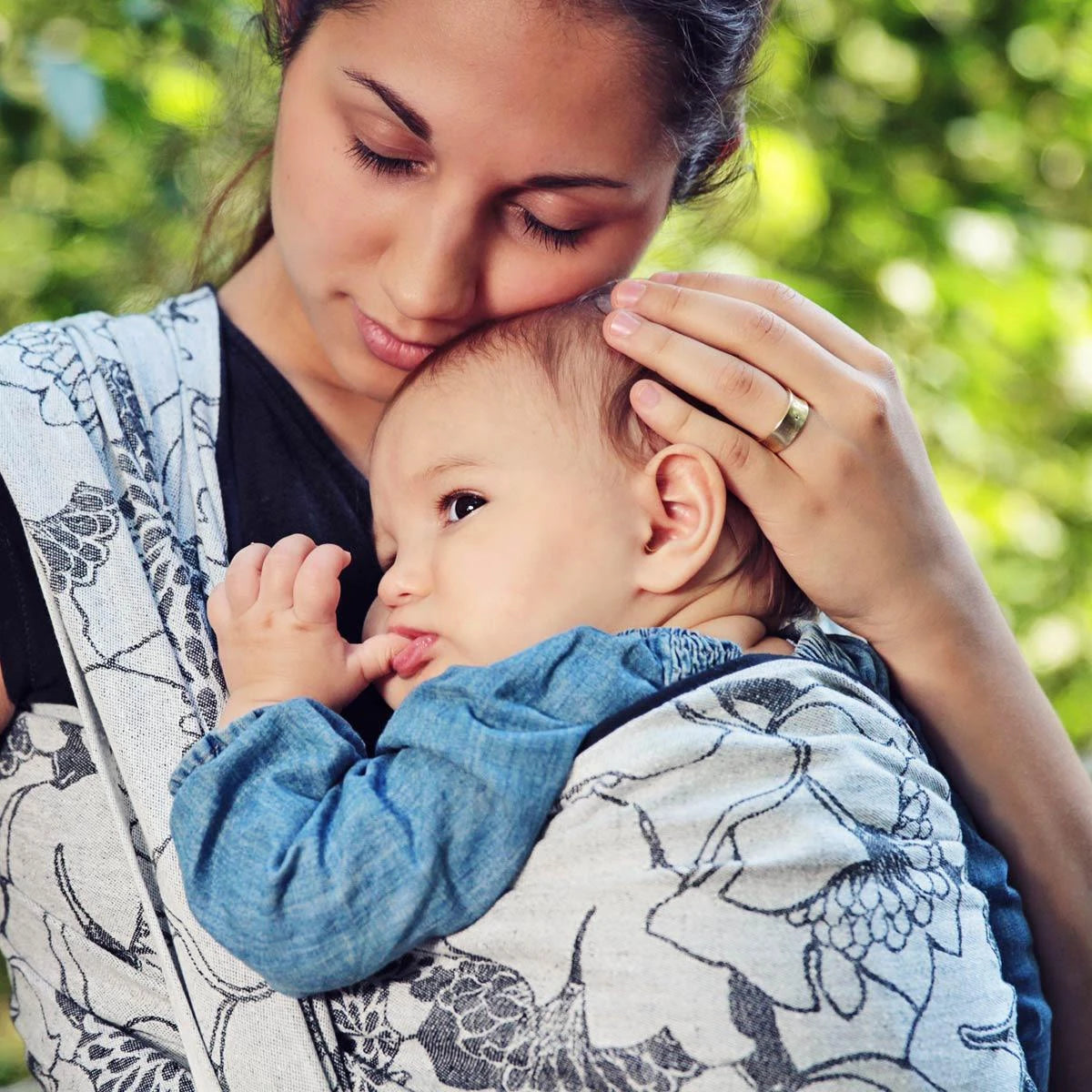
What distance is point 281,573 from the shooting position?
4.10ft

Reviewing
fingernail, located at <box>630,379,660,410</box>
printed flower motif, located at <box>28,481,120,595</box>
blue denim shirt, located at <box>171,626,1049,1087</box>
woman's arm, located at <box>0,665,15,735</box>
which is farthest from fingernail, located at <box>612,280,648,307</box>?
woman's arm, located at <box>0,665,15,735</box>

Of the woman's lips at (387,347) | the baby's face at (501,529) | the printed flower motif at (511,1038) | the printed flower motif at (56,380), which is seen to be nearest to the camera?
the printed flower motif at (511,1038)

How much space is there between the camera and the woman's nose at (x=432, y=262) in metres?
1.34

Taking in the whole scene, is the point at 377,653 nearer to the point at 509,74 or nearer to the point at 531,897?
the point at 531,897

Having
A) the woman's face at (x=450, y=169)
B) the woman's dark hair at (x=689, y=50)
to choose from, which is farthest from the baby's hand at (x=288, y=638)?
the woman's dark hair at (x=689, y=50)

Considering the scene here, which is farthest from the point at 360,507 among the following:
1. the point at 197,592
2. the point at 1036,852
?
the point at 1036,852

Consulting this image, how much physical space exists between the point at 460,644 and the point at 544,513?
146 millimetres

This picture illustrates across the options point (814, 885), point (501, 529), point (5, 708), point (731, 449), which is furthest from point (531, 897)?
point (5, 708)

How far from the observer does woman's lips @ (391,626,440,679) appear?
4.08ft

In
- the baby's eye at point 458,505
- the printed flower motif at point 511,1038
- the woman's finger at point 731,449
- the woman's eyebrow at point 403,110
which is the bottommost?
the printed flower motif at point 511,1038

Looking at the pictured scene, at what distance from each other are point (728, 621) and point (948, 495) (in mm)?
2609

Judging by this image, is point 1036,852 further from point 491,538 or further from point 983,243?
point 983,243

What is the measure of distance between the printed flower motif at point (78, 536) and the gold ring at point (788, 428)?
65 cm

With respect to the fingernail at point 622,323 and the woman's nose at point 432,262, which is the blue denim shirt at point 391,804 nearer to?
the fingernail at point 622,323
